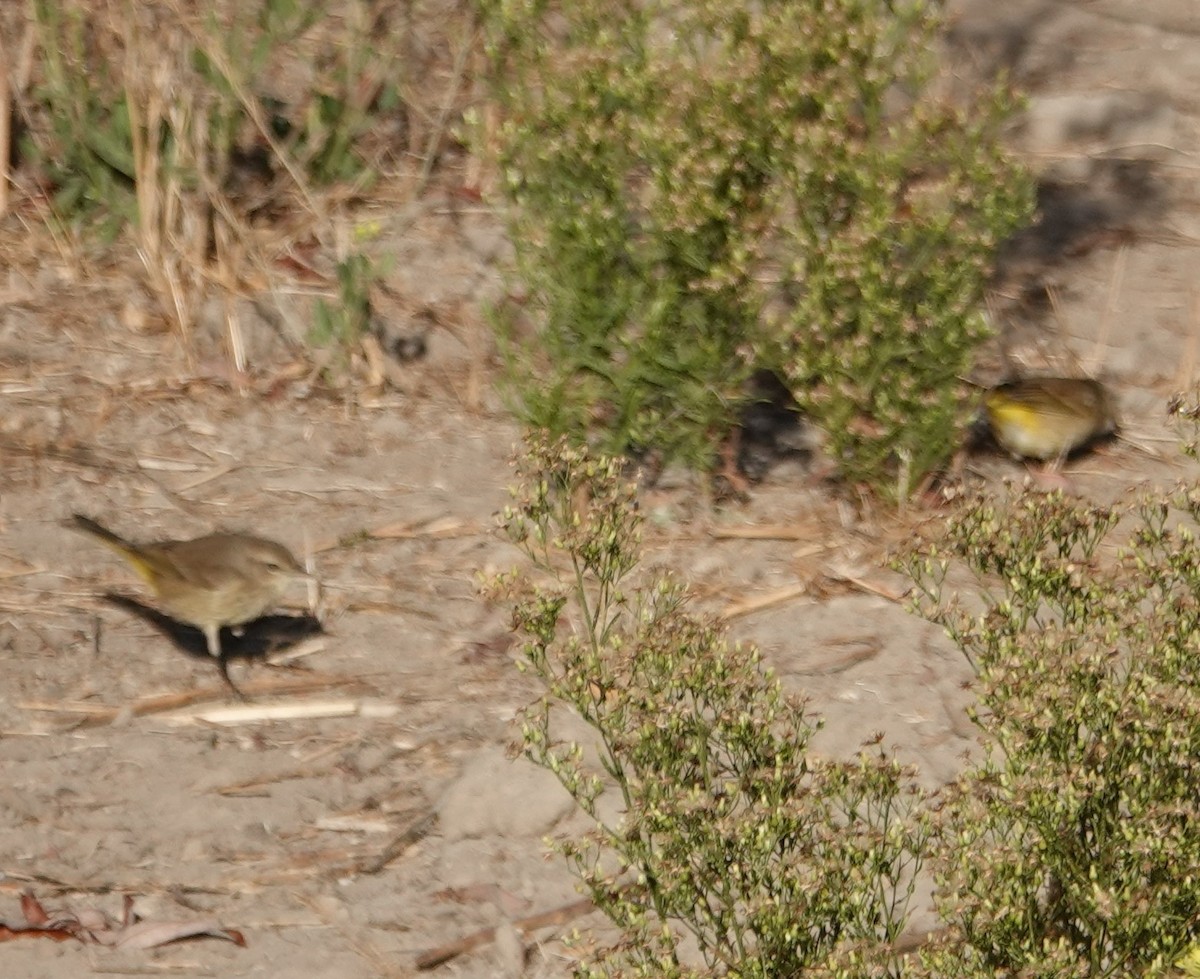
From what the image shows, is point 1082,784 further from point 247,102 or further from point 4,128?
point 4,128

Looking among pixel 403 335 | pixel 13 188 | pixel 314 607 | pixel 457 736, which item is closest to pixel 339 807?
pixel 457 736

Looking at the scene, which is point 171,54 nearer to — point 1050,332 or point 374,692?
point 374,692

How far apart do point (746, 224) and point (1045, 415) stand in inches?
72.5

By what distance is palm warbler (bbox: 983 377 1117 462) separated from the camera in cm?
772

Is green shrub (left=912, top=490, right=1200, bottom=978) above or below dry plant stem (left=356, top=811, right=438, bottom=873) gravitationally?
above

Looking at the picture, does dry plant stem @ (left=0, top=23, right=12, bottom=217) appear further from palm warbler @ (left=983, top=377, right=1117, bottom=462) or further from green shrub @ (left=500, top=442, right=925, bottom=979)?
green shrub @ (left=500, top=442, right=925, bottom=979)

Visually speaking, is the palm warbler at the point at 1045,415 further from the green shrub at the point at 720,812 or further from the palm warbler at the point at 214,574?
the green shrub at the point at 720,812

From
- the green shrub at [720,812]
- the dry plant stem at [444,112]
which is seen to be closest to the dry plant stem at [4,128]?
the dry plant stem at [444,112]

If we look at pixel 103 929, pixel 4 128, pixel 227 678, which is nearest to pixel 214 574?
pixel 227 678

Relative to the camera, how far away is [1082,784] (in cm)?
320

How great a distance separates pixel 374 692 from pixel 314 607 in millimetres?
647

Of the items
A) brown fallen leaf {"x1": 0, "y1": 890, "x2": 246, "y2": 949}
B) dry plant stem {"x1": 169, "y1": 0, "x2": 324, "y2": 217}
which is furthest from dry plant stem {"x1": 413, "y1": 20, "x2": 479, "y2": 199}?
brown fallen leaf {"x1": 0, "y1": 890, "x2": 246, "y2": 949}

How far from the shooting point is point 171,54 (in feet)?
29.3

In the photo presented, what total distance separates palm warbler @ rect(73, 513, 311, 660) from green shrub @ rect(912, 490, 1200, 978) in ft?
11.3
